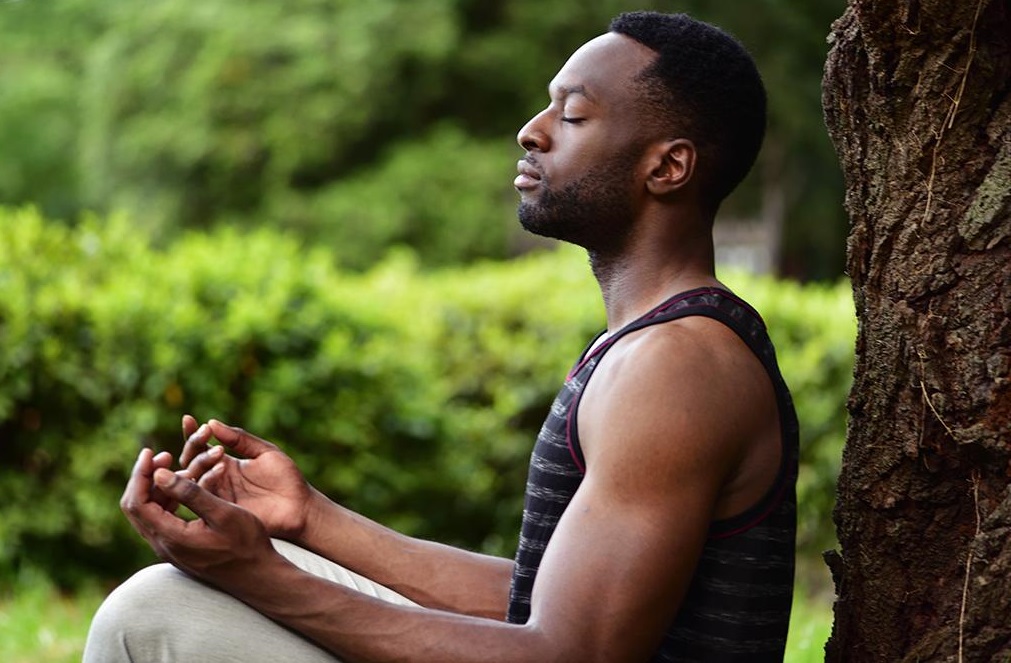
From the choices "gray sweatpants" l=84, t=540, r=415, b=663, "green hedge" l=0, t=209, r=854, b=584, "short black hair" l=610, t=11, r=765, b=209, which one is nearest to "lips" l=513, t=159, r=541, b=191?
"short black hair" l=610, t=11, r=765, b=209

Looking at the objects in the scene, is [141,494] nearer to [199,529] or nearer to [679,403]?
[199,529]

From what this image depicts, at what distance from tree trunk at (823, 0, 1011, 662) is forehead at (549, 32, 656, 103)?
406 millimetres

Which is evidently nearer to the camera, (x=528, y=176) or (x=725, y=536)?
(x=725, y=536)

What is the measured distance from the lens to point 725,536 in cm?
231

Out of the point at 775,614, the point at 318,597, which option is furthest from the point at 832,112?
the point at 318,597

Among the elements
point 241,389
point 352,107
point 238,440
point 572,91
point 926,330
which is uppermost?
point 352,107

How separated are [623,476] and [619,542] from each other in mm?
106

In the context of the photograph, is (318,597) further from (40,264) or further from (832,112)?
(40,264)

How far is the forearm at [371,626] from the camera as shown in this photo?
214 centimetres

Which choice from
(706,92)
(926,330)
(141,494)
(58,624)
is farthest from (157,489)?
(58,624)

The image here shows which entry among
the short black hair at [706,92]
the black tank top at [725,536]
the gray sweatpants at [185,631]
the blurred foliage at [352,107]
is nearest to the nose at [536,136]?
the short black hair at [706,92]

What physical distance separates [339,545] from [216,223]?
13884 millimetres

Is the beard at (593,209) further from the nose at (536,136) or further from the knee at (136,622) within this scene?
the knee at (136,622)

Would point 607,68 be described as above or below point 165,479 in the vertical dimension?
above
